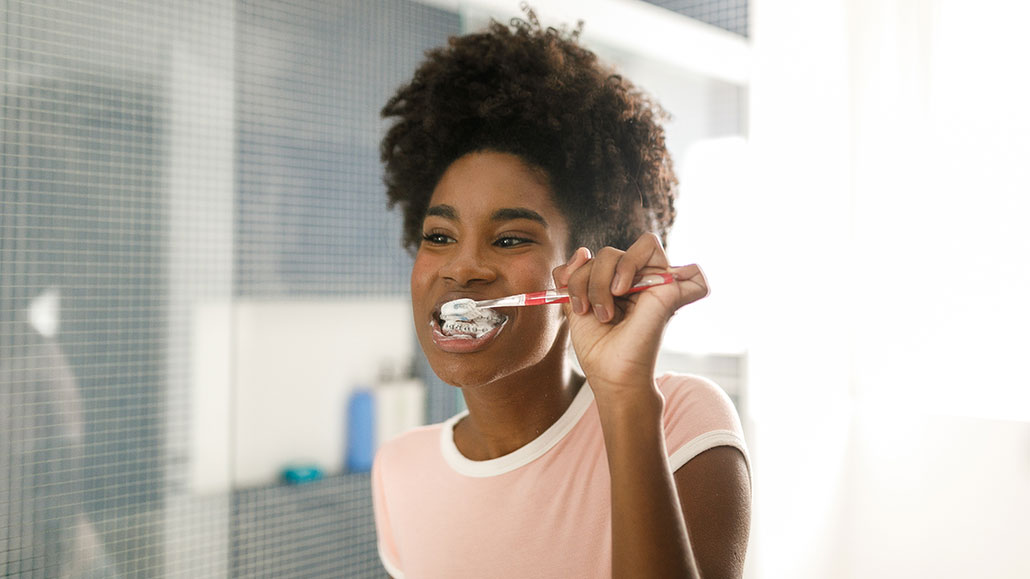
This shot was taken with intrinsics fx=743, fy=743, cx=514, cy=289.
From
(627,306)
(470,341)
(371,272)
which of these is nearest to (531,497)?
(470,341)

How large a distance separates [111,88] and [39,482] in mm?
397

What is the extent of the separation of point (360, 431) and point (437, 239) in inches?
13.6

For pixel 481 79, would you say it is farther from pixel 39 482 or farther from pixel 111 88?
pixel 39 482

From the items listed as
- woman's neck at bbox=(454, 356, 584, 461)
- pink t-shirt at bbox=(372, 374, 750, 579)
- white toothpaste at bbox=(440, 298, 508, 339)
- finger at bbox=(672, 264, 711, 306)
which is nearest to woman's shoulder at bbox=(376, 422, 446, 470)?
pink t-shirt at bbox=(372, 374, 750, 579)

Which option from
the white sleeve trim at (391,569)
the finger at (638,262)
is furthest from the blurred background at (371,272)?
the finger at (638,262)

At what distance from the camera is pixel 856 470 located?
1119 millimetres

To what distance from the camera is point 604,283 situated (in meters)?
0.52

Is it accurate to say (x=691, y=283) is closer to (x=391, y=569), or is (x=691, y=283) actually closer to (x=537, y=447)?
(x=537, y=447)

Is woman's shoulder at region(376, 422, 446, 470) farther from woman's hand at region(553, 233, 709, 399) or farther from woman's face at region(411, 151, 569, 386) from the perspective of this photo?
woman's hand at region(553, 233, 709, 399)

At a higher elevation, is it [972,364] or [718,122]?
[718,122]

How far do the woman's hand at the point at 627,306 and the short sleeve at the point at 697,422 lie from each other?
0.47ft

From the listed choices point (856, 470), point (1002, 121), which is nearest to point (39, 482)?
point (856, 470)

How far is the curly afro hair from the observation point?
0.75 metres

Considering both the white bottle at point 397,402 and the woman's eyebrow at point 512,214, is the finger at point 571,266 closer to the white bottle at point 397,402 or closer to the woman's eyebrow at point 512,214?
the woman's eyebrow at point 512,214
